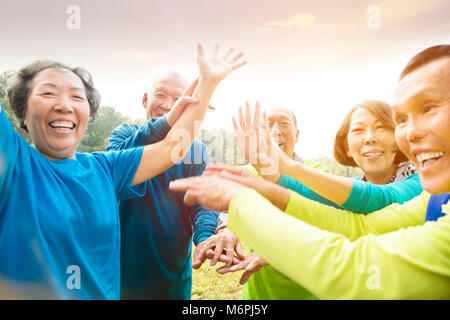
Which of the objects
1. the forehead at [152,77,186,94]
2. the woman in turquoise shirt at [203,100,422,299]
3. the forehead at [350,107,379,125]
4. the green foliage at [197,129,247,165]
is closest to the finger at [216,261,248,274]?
the woman in turquoise shirt at [203,100,422,299]

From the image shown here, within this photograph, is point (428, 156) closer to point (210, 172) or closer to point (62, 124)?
point (210, 172)

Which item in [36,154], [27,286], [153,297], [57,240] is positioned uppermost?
[36,154]

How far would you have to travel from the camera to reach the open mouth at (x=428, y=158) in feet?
1.96

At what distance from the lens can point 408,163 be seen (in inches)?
39.9

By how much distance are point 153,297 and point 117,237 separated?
46cm

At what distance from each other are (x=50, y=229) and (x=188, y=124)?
1.76 ft

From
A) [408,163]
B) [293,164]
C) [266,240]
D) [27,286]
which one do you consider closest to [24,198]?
[27,286]

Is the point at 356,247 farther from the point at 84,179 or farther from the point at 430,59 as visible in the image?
the point at 84,179

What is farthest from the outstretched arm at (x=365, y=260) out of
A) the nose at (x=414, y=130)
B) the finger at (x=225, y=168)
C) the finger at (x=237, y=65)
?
the finger at (x=237, y=65)

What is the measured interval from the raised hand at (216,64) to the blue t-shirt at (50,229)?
1.79 ft

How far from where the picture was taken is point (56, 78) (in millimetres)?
818

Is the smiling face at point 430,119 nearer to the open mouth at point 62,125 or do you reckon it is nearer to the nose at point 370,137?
the nose at point 370,137

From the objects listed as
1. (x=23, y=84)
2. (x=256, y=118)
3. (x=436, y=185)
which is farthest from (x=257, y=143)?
(x=23, y=84)

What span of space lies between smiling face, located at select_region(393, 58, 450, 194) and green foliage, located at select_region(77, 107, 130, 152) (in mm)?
1062
